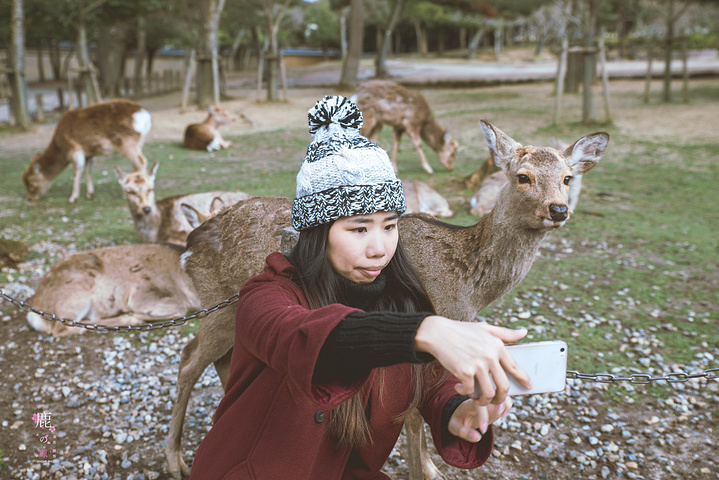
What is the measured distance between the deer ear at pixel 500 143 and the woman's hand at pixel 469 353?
222 centimetres

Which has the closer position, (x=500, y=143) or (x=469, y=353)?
(x=469, y=353)

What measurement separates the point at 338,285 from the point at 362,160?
38 cm

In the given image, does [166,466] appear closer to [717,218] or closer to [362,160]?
[362,160]

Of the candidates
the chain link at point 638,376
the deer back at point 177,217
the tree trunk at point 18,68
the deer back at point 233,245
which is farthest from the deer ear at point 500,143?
the tree trunk at point 18,68

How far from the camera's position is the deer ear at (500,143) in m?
3.29

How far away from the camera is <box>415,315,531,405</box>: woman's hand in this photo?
3.86 ft

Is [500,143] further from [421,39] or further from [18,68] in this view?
[421,39]

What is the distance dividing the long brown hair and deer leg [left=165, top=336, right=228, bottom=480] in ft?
4.43

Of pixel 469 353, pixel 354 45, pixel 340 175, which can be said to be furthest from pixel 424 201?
pixel 354 45

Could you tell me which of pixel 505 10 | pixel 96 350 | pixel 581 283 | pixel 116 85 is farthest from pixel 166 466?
pixel 505 10

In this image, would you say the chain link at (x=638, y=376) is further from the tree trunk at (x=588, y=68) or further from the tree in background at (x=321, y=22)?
the tree in background at (x=321, y=22)

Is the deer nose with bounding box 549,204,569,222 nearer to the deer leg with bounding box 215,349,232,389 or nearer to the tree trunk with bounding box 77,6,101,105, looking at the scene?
the deer leg with bounding box 215,349,232,389

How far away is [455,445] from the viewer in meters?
1.79

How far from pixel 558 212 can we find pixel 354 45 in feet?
74.5
